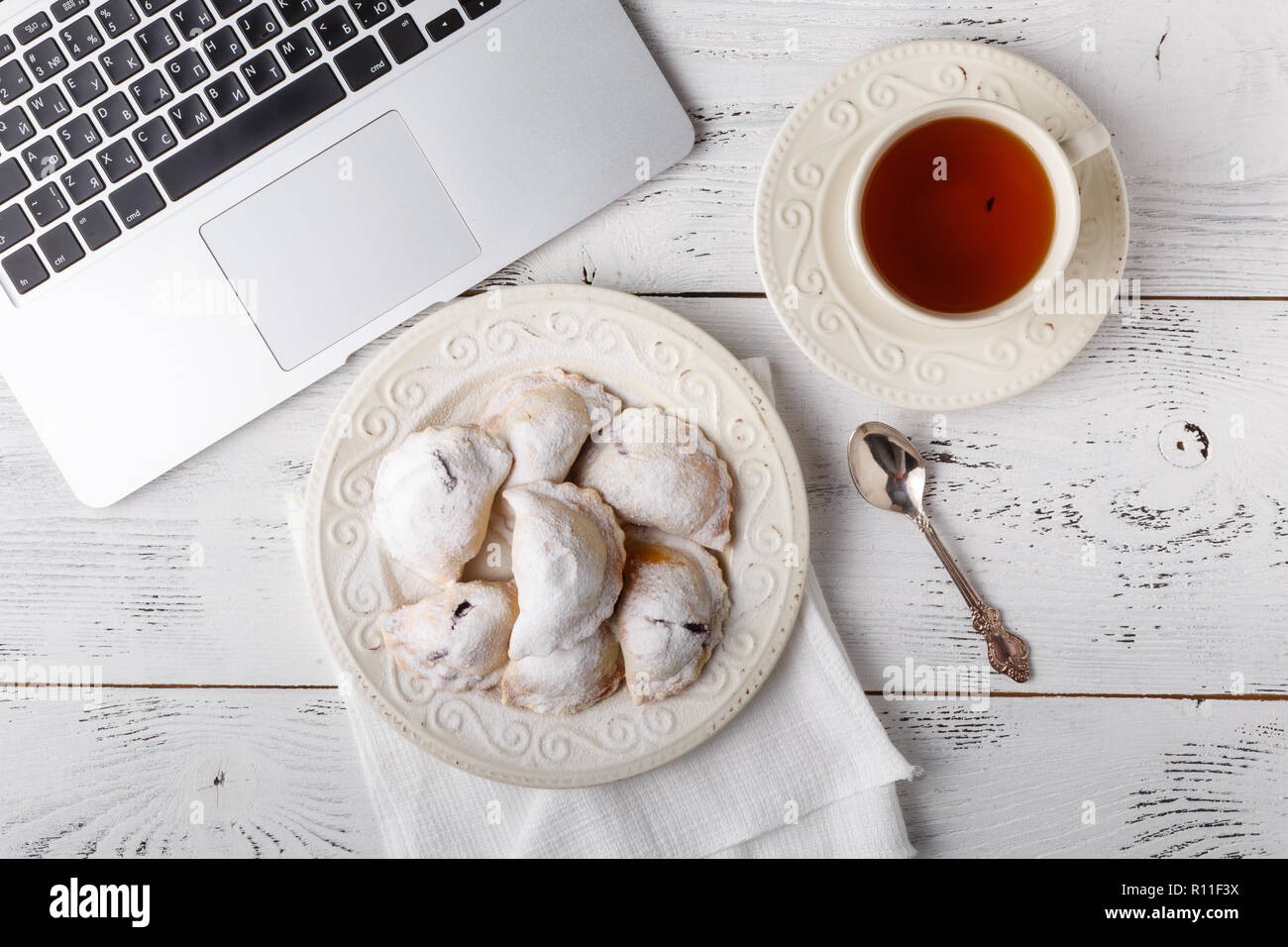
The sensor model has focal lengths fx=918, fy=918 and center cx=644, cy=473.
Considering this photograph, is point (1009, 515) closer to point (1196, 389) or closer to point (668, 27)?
point (1196, 389)

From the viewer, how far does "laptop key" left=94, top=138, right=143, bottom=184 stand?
798 millimetres

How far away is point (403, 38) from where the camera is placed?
2.68ft

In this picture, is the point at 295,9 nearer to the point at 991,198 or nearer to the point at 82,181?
the point at 82,181

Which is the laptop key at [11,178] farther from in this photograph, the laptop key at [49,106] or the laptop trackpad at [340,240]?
the laptop trackpad at [340,240]

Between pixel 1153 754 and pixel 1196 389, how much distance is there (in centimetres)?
38

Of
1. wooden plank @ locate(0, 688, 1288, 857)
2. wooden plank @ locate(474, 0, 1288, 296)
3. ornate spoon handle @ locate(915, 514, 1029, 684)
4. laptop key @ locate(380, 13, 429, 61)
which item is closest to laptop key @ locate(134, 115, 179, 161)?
laptop key @ locate(380, 13, 429, 61)

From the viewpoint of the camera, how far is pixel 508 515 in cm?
84

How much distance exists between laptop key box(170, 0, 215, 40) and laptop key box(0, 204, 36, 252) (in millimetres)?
211

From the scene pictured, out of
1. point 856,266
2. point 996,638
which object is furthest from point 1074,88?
point 996,638

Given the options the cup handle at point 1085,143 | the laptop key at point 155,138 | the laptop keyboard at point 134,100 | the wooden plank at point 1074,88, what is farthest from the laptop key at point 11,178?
the cup handle at point 1085,143

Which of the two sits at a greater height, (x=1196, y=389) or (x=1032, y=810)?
(x=1196, y=389)

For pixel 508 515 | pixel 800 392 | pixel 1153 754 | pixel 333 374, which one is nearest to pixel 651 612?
pixel 508 515

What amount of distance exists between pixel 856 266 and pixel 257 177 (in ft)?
1.78

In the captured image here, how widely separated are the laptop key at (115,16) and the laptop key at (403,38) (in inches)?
8.4
